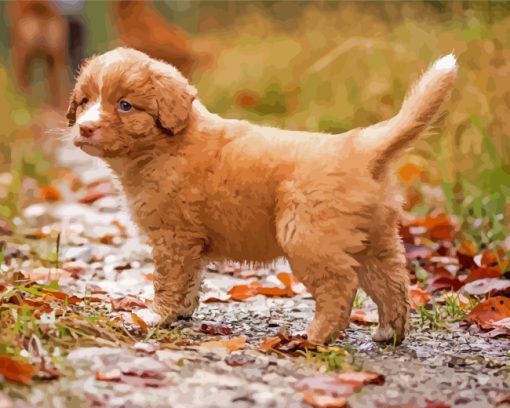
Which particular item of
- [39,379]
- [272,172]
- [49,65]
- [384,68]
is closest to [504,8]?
[384,68]

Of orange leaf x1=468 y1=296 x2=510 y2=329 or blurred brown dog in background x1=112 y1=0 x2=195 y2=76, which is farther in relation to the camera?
blurred brown dog in background x1=112 y1=0 x2=195 y2=76

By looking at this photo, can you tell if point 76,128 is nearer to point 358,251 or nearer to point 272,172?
point 272,172

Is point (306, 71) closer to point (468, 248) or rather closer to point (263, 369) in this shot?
point (468, 248)

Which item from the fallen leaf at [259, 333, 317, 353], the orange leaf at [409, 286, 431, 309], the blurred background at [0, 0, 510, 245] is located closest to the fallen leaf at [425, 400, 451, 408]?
the fallen leaf at [259, 333, 317, 353]

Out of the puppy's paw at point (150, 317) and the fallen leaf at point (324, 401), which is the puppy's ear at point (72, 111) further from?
the fallen leaf at point (324, 401)

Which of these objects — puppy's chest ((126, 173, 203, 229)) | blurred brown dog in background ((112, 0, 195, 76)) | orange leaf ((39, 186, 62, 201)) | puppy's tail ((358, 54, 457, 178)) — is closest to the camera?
puppy's tail ((358, 54, 457, 178))

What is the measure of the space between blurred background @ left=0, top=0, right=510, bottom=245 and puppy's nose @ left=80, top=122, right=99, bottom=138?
651 millimetres

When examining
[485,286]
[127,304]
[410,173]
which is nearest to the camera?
[127,304]

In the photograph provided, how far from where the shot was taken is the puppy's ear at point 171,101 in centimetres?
371

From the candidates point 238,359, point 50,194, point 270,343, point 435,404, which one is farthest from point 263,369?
point 50,194

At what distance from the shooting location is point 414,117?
3.48m

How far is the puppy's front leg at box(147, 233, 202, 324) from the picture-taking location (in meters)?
3.80

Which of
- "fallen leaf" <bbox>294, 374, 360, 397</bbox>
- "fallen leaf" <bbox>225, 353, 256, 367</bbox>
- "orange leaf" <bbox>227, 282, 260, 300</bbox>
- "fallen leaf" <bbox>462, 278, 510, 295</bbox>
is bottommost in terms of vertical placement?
"fallen leaf" <bbox>294, 374, 360, 397</bbox>

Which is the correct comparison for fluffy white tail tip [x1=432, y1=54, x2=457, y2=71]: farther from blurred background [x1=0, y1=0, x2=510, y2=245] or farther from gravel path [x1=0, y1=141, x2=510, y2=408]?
blurred background [x1=0, y1=0, x2=510, y2=245]
